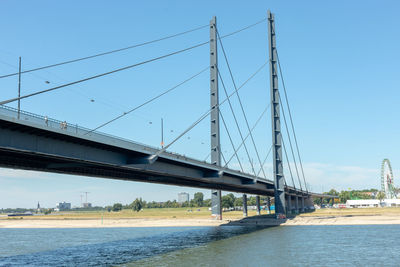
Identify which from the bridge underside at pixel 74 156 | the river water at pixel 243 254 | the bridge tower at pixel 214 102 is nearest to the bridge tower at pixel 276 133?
the bridge tower at pixel 214 102

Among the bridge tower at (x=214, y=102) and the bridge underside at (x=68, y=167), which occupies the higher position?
the bridge tower at (x=214, y=102)

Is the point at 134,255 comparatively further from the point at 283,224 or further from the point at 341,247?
the point at 283,224

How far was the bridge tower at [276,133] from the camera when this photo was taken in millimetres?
94875

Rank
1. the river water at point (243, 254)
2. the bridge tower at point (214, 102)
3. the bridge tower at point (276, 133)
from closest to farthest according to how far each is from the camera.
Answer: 1. the river water at point (243, 254)
2. the bridge tower at point (214, 102)
3. the bridge tower at point (276, 133)

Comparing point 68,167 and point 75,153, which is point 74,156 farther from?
point 68,167

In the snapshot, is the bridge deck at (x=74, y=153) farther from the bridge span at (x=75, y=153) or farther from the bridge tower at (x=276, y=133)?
the bridge tower at (x=276, y=133)

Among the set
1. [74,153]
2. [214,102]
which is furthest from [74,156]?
[214,102]

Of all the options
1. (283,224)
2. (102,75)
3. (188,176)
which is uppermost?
(102,75)

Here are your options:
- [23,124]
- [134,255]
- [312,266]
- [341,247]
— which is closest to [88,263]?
[134,255]

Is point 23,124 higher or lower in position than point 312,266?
higher

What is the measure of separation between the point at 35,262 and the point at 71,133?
17785 mm

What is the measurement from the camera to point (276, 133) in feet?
325

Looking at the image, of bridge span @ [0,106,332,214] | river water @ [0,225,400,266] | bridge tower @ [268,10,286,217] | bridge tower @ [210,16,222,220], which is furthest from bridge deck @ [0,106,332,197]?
bridge tower @ [268,10,286,217]

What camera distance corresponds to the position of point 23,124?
27484mm
